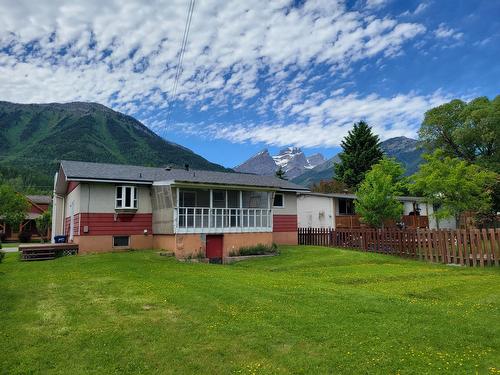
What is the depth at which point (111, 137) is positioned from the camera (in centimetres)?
19725

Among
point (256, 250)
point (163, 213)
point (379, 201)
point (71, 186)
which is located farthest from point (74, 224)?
point (379, 201)

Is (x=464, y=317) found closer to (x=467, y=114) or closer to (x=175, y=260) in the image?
(x=175, y=260)

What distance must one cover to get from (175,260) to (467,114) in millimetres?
40008

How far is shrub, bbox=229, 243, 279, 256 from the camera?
21.9 meters

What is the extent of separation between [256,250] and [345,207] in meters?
16.2

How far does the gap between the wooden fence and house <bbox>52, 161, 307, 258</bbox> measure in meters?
5.93

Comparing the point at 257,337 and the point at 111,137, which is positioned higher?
the point at 111,137

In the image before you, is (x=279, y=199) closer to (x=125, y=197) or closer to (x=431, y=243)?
(x=125, y=197)

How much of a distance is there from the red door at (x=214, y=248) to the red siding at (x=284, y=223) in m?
6.97

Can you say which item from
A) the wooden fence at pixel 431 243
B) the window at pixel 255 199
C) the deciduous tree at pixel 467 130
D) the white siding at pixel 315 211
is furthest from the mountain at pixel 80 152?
the wooden fence at pixel 431 243

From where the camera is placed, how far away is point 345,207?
3581 cm

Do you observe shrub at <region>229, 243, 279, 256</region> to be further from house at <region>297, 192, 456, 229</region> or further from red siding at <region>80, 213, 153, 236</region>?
house at <region>297, 192, 456, 229</region>

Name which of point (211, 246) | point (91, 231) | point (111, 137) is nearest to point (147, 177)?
point (91, 231)

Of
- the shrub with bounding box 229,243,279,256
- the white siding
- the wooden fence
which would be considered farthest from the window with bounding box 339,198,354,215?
the shrub with bounding box 229,243,279,256
